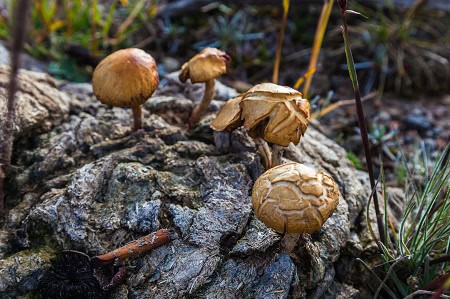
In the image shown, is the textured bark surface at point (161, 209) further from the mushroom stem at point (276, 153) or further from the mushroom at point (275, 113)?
the mushroom at point (275, 113)

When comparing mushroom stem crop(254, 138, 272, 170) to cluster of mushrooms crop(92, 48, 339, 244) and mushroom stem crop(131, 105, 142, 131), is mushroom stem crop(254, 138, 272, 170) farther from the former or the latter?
mushroom stem crop(131, 105, 142, 131)

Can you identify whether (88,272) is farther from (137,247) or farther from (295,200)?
(295,200)

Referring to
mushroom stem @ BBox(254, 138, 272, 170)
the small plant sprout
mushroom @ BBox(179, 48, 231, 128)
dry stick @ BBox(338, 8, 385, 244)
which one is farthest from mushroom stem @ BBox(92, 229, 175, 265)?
dry stick @ BBox(338, 8, 385, 244)

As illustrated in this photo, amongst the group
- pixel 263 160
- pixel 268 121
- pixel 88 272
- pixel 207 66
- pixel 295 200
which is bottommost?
pixel 88 272

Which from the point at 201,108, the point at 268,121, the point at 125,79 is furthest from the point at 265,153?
the point at 125,79

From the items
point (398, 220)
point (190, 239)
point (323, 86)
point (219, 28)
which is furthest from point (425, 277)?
point (219, 28)

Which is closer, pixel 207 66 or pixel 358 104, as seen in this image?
pixel 358 104

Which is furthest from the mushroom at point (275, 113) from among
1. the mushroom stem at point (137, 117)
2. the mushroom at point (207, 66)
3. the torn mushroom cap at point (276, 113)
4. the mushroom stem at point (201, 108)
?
the mushroom stem at point (137, 117)

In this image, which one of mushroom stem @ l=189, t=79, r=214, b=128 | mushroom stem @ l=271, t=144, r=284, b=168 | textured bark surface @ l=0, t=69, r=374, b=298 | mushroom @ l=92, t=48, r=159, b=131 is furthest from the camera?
mushroom stem @ l=189, t=79, r=214, b=128
